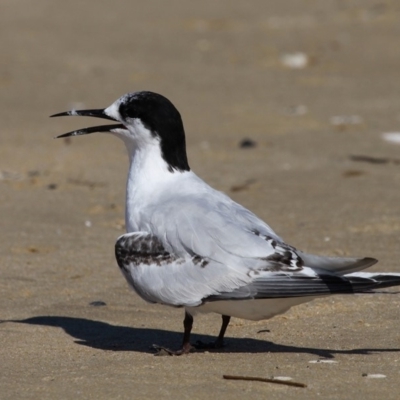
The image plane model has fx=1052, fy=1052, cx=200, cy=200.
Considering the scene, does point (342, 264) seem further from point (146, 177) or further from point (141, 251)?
point (146, 177)

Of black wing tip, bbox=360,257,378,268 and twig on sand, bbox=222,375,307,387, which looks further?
black wing tip, bbox=360,257,378,268

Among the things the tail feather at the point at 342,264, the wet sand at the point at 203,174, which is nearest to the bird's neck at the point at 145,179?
the wet sand at the point at 203,174

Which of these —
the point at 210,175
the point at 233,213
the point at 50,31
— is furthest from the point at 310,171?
the point at 50,31

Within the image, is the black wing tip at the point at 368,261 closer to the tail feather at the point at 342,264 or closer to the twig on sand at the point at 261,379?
the tail feather at the point at 342,264

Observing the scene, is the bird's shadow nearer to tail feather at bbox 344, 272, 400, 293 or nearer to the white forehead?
tail feather at bbox 344, 272, 400, 293

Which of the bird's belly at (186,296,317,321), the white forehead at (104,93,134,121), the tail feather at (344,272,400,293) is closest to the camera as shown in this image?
the tail feather at (344,272,400,293)

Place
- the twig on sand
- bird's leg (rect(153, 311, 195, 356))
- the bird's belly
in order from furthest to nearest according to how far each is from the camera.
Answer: bird's leg (rect(153, 311, 195, 356)) → the bird's belly → the twig on sand

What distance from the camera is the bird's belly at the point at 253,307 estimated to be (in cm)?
427

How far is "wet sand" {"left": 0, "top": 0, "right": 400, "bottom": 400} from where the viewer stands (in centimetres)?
418

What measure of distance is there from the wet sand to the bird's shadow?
0.05 ft

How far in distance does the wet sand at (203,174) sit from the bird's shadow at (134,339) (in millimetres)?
14

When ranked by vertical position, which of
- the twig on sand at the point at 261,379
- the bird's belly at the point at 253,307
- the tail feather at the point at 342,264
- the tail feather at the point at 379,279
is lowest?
the twig on sand at the point at 261,379

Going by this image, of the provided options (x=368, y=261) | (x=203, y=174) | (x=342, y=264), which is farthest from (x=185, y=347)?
(x=203, y=174)

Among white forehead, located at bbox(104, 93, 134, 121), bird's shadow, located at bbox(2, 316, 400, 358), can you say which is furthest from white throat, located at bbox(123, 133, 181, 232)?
bird's shadow, located at bbox(2, 316, 400, 358)
